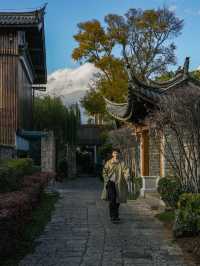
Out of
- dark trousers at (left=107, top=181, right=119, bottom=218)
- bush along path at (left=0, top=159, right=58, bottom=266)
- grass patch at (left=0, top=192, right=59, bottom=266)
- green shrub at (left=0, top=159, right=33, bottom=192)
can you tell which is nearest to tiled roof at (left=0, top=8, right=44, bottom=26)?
grass patch at (left=0, top=192, right=59, bottom=266)

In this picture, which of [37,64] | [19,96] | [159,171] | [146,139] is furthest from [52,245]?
[37,64]

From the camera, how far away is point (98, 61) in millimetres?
30844

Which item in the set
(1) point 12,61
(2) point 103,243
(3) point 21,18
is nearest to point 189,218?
(2) point 103,243

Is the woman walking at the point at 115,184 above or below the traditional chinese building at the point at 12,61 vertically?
below

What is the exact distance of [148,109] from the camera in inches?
572

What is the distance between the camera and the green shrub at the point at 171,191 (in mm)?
11594

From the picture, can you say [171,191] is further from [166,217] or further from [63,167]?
[63,167]

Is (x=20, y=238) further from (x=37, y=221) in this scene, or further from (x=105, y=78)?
(x=105, y=78)

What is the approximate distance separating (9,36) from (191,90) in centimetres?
1426

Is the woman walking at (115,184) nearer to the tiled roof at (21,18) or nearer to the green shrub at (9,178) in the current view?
the green shrub at (9,178)

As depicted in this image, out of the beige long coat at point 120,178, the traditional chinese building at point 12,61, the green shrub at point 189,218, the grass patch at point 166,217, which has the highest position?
the traditional chinese building at point 12,61

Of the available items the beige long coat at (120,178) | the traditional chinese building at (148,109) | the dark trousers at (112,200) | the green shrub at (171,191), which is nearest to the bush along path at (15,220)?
the dark trousers at (112,200)

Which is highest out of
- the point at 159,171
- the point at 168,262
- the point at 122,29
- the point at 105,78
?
the point at 122,29

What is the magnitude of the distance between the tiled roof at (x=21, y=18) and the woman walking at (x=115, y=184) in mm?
12401
